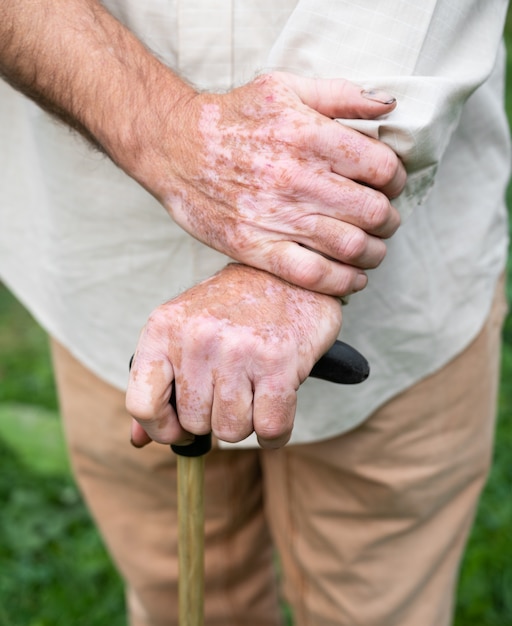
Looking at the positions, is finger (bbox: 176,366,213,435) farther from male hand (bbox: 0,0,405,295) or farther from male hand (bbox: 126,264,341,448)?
male hand (bbox: 0,0,405,295)

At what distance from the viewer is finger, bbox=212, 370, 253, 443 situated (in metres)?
0.88

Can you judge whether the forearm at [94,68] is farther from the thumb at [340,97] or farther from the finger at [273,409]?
the finger at [273,409]

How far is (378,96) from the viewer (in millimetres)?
892

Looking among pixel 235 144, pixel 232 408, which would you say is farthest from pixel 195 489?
pixel 235 144

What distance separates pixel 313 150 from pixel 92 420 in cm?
75

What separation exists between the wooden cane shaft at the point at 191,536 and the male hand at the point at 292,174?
0.27 meters

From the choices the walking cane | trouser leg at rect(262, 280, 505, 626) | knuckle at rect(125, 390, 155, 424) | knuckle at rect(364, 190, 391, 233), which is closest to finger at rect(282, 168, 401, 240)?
knuckle at rect(364, 190, 391, 233)

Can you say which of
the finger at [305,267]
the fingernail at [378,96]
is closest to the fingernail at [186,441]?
the finger at [305,267]

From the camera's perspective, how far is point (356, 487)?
4.36ft

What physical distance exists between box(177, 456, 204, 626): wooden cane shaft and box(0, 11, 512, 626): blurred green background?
107cm

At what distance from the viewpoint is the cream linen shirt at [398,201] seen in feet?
3.03

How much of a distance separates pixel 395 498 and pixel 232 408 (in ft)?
1.76

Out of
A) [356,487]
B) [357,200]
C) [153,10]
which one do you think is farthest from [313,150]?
[356,487]

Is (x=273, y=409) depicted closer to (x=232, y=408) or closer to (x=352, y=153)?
(x=232, y=408)
